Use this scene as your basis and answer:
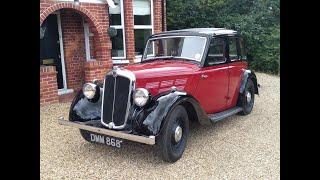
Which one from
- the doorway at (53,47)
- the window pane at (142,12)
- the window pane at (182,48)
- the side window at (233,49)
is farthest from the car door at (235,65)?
the doorway at (53,47)

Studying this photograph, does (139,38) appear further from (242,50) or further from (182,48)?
(182,48)

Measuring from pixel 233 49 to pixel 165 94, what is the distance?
2.53 meters

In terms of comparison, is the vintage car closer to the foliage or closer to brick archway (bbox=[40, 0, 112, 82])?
brick archway (bbox=[40, 0, 112, 82])

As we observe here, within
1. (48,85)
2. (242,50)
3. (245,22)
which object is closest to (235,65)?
(242,50)

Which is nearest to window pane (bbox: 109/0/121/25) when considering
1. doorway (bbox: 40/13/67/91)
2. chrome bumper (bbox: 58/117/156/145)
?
doorway (bbox: 40/13/67/91)

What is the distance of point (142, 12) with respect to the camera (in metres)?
10.4

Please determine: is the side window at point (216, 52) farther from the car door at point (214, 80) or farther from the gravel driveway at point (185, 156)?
the gravel driveway at point (185, 156)

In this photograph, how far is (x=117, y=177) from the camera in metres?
4.23

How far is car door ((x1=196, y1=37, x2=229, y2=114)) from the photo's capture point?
17.9 ft

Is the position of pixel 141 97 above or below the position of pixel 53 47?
below

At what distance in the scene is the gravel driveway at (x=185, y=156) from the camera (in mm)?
4316
